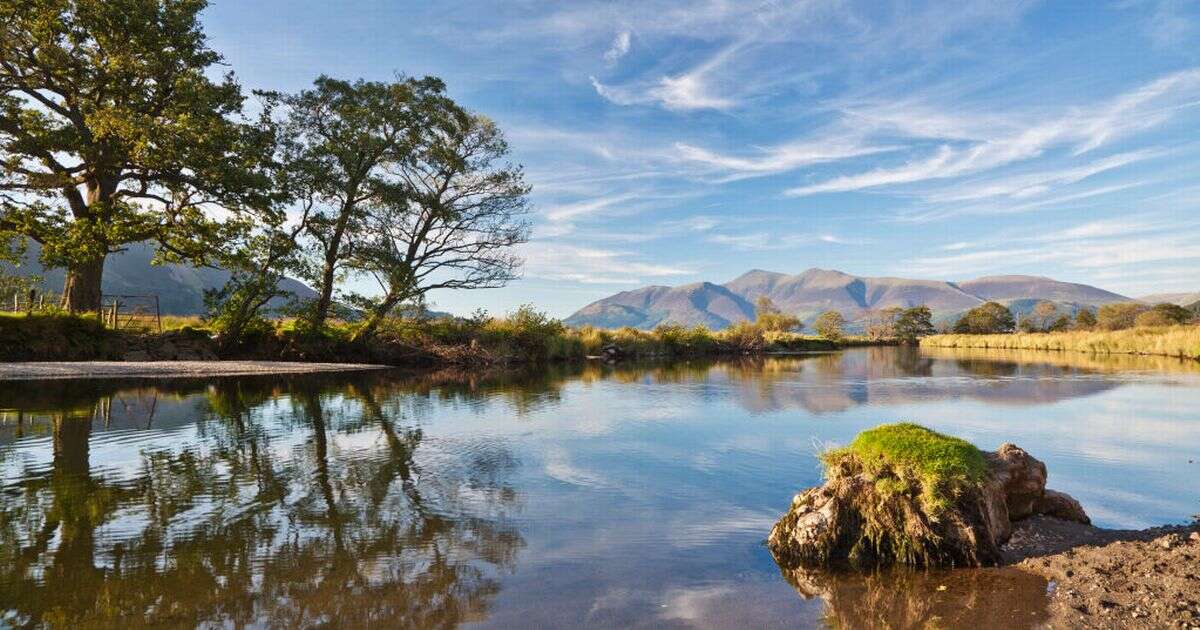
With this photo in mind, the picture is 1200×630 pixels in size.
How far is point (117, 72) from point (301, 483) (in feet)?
82.3

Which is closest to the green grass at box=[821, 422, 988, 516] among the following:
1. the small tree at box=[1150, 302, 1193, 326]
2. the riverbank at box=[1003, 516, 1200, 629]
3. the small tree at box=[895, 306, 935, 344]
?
the riverbank at box=[1003, 516, 1200, 629]

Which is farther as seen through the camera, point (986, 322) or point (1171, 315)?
point (986, 322)

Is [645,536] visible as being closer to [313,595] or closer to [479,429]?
[313,595]

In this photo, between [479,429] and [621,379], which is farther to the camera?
[621,379]

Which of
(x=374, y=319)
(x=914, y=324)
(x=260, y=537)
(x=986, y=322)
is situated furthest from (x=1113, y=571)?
(x=986, y=322)

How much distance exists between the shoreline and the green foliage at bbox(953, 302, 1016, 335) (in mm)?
102544

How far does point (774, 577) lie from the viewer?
5.11 meters

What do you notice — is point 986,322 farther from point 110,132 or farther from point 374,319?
point 110,132

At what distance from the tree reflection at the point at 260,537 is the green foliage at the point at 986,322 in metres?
110

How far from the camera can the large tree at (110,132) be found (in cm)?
2289

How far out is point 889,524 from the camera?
17.7 ft

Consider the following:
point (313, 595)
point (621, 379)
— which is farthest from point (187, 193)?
point (313, 595)

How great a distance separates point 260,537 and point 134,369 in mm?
21405

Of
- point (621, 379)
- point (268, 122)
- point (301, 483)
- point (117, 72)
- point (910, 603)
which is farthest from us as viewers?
point (268, 122)
